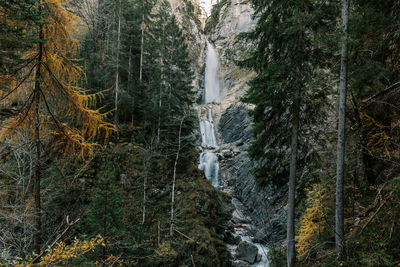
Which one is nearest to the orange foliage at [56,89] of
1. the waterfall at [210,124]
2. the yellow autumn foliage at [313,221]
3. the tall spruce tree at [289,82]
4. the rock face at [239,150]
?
the rock face at [239,150]

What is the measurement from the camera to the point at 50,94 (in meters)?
4.64

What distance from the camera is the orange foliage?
431 centimetres

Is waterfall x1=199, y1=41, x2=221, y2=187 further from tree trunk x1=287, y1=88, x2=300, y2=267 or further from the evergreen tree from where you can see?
tree trunk x1=287, y1=88, x2=300, y2=267

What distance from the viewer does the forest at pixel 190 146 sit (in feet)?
14.7

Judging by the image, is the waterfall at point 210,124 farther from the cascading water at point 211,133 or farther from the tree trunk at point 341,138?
the tree trunk at point 341,138

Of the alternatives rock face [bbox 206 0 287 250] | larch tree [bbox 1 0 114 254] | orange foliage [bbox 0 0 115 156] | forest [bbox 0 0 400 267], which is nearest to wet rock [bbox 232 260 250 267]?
forest [bbox 0 0 400 267]

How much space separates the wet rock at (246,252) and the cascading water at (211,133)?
1.21 ft

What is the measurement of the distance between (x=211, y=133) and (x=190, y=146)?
18.3 metres

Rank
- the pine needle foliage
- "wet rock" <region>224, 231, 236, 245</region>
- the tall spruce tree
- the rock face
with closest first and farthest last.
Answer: the pine needle foliage
the tall spruce tree
"wet rock" <region>224, 231, 236, 245</region>
the rock face

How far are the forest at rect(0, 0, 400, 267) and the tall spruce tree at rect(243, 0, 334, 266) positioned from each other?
0.06 m

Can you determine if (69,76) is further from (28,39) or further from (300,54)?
(300,54)

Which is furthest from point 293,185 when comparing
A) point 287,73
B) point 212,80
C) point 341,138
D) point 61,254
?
point 212,80

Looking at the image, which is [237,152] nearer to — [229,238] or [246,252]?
[229,238]

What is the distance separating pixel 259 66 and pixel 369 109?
4335mm
